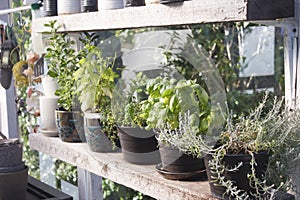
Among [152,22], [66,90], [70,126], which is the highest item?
[152,22]

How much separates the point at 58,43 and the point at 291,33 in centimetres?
86

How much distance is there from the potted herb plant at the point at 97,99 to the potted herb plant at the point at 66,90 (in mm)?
115

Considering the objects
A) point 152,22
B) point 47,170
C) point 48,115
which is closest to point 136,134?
point 152,22

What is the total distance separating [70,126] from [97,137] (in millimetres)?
192

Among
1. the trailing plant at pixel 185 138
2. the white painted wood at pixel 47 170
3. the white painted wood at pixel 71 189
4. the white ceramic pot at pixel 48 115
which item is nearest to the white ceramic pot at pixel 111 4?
the trailing plant at pixel 185 138

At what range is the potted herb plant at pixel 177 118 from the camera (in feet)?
3.81

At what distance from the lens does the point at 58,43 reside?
1751 mm

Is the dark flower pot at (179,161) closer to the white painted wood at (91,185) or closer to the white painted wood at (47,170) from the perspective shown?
the white painted wood at (91,185)

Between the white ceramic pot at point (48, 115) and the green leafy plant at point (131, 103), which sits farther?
the white ceramic pot at point (48, 115)

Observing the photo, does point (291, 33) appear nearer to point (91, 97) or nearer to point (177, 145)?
point (177, 145)

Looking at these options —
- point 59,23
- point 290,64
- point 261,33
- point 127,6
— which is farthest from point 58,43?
point 261,33

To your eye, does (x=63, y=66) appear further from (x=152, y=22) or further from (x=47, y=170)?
(x=47, y=170)

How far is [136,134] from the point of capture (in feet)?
4.44

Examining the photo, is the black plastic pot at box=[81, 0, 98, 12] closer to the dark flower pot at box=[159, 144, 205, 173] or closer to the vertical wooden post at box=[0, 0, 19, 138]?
the dark flower pot at box=[159, 144, 205, 173]
